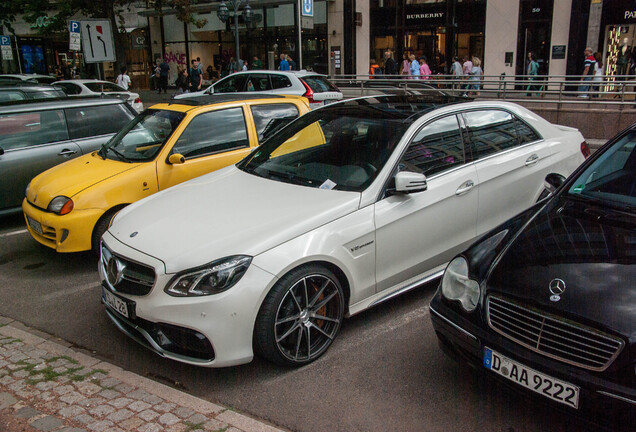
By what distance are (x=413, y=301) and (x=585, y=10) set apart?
20510 millimetres

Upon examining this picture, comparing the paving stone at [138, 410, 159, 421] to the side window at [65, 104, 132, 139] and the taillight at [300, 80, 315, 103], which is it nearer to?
the side window at [65, 104, 132, 139]

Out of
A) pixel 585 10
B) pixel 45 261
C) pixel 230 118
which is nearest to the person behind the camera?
pixel 45 261

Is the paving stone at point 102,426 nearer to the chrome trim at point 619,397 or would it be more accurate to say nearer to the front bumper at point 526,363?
the front bumper at point 526,363

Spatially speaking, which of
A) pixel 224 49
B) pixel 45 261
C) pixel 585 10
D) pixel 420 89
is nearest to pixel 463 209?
pixel 45 261

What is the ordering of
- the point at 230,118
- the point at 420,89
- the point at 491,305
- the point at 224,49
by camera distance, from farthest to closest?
the point at 224,49
the point at 420,89
the point at 230,118
the point at 491,305

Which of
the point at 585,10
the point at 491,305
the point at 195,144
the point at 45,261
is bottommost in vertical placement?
the point at 45,261

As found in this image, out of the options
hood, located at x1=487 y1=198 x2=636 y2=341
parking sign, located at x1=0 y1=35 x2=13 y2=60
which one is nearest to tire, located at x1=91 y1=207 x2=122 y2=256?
hood, located at x1=487 y1=198 x2=636 y2=341

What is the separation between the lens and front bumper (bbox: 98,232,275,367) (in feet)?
11.0

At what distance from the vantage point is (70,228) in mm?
5527

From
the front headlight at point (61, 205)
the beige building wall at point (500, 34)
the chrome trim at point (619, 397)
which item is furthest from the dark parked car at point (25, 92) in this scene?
the beige building wall at point (500, 34)

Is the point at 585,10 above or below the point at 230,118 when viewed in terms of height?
above

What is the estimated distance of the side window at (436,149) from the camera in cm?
438

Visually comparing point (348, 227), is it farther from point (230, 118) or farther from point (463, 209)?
point (230, 118)

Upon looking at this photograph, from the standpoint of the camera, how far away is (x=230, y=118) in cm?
663
